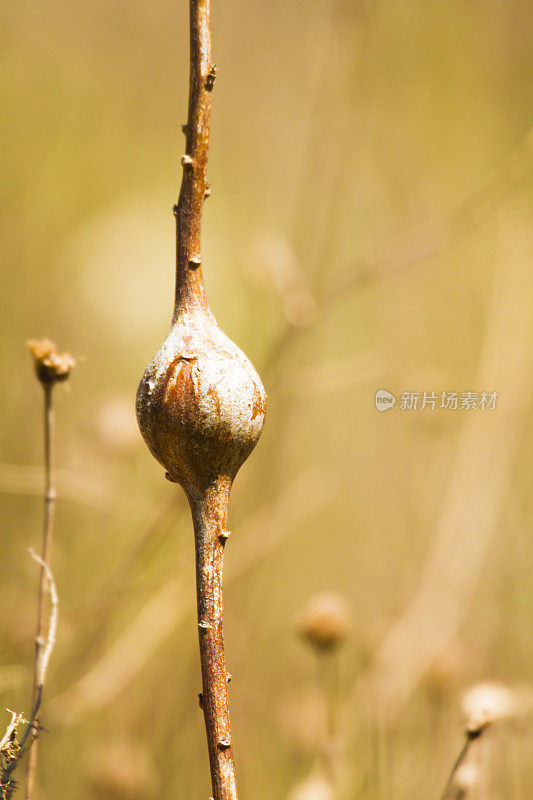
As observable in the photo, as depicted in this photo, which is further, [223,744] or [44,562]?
[44,562]

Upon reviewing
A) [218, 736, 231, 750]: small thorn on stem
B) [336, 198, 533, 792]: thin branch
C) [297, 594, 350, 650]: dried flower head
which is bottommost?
[218, 736, 231, 750]: small thorn on stem

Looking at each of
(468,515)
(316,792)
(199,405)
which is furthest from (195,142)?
(468,515)

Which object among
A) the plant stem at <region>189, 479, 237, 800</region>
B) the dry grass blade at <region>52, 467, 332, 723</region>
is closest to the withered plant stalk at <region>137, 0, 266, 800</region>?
the plant stem at <region>189, 479, 237, 800</region>

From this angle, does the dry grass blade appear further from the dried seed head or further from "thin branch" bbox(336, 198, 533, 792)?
the dried seed head

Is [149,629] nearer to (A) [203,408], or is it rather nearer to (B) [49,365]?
(B) [49,365]

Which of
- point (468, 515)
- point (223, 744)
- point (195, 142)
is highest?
point (468, 515)
